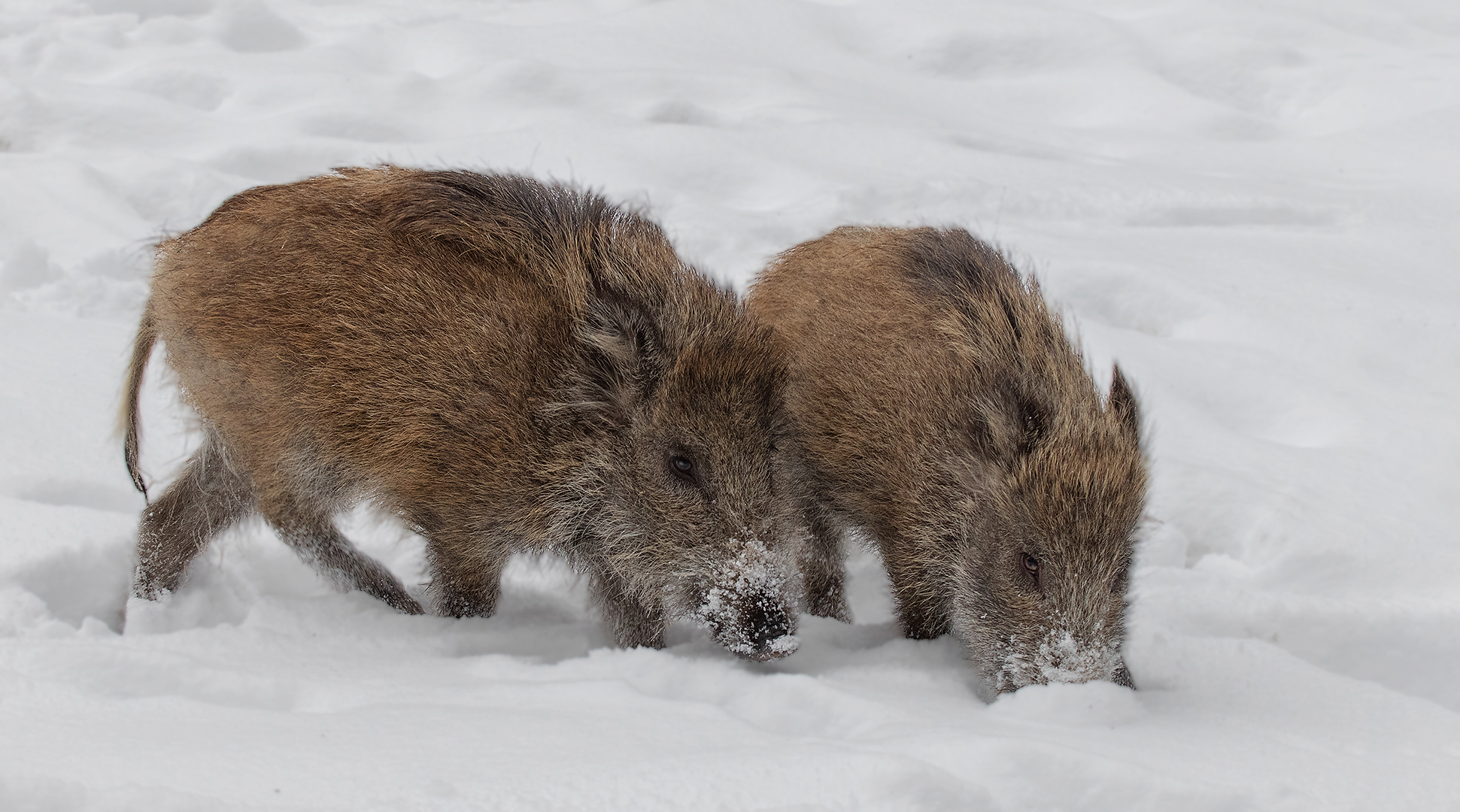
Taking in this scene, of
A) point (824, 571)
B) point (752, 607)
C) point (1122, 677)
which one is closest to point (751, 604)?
point (752, 607)

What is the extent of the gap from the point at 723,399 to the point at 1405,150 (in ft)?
21.3

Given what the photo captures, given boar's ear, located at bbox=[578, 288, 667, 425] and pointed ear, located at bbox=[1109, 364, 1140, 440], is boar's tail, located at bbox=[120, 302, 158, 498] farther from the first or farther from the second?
pointed ear, located at bbox=[1109, 364, 1140, 440]

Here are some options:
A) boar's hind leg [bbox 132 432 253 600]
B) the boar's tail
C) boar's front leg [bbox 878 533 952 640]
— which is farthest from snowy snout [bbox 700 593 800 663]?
the boar's tail

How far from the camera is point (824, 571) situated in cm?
440

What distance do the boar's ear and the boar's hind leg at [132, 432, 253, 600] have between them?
1.25 meters

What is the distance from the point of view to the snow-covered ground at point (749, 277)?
275cm

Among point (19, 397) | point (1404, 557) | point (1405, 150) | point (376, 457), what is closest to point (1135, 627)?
point (1404, 557)

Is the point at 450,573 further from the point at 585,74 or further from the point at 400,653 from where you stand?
the point at 585,74

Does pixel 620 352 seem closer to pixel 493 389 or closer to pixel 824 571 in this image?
pixel 493 389

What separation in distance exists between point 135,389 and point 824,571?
8.01ft

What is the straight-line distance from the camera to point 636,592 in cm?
385

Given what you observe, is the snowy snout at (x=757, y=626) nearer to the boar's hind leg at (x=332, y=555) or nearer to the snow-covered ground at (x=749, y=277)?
the snow-covered ground at (x=749, y=277)

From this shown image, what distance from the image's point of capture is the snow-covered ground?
9.02 ft

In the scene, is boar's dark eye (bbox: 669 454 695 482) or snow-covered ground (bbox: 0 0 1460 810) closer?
snow-covered ground (bbox: 0 0 1460 810)
